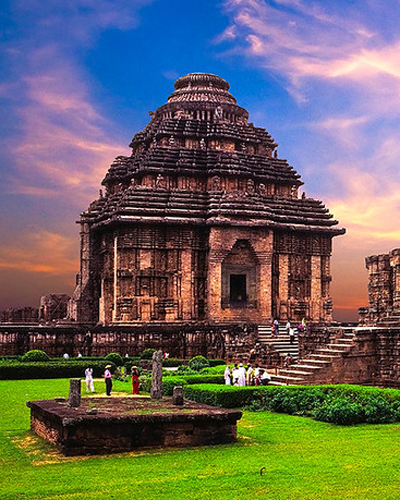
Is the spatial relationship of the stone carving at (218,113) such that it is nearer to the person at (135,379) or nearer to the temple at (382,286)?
the temple at (382,286)

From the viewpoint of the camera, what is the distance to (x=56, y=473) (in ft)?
33.0

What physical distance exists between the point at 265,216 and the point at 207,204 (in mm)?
3326

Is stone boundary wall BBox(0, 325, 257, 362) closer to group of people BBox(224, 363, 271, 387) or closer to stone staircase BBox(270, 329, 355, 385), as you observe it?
group of people BBox(224, 363, 271, 387)

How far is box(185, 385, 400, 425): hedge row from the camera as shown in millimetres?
14992

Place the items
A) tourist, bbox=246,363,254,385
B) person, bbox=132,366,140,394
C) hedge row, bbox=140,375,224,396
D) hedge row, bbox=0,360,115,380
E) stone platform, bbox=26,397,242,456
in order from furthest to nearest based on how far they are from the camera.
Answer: hedge row, bbox=0,360,115,380 → tourist, bbox=246,363,254,385 → hedge row, bbox=140,375,224,396 → person, bbox=132,366,140,394 → stone platform, bbox=26,397,242,456

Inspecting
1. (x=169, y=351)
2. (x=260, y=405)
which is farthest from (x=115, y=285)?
(x=260, y=405)

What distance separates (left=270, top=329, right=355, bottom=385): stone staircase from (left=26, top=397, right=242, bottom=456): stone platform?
9.50 metres

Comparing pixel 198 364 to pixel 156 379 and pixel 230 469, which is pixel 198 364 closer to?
pixel 156 379

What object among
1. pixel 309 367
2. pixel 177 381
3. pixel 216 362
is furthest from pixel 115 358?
pixel 309 367

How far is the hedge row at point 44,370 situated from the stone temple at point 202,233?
8.55 metres

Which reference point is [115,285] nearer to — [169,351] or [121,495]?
[169,351]

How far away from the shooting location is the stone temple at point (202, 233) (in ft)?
120

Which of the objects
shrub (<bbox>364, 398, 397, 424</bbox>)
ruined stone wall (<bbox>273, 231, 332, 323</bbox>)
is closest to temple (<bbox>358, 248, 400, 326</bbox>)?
ruined stone wall (<bbox>273, 231, 332, 323</bbox>)

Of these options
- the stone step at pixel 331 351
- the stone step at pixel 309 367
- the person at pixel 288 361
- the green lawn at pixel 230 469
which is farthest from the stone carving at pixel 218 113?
the green lawn at pixel 230 469
